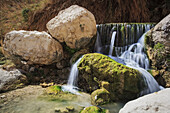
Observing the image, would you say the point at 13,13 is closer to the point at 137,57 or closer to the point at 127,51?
the point at 127,51

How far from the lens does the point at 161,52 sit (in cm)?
480

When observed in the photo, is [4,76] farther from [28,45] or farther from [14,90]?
[28,45]

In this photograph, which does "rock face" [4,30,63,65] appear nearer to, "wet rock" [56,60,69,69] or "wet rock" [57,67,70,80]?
"wet rock" [56,60,69,69]

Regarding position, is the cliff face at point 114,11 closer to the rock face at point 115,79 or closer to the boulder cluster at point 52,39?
the boulder cluster at point 52,39

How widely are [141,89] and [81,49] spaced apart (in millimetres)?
3502

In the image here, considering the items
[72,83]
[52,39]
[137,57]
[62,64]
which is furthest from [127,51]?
[52,39]

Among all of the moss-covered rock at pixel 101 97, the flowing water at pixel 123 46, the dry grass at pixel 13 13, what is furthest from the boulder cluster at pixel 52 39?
the dry grass at pixel 13 13

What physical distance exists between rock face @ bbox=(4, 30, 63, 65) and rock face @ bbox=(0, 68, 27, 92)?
0.93 metres

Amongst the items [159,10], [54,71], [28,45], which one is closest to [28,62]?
[28,45]

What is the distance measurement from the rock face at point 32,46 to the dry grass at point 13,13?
21.5ft

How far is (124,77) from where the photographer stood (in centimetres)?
362

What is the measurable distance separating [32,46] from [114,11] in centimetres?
883

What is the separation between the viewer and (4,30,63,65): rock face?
18.5ft

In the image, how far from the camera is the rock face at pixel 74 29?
5.74m
